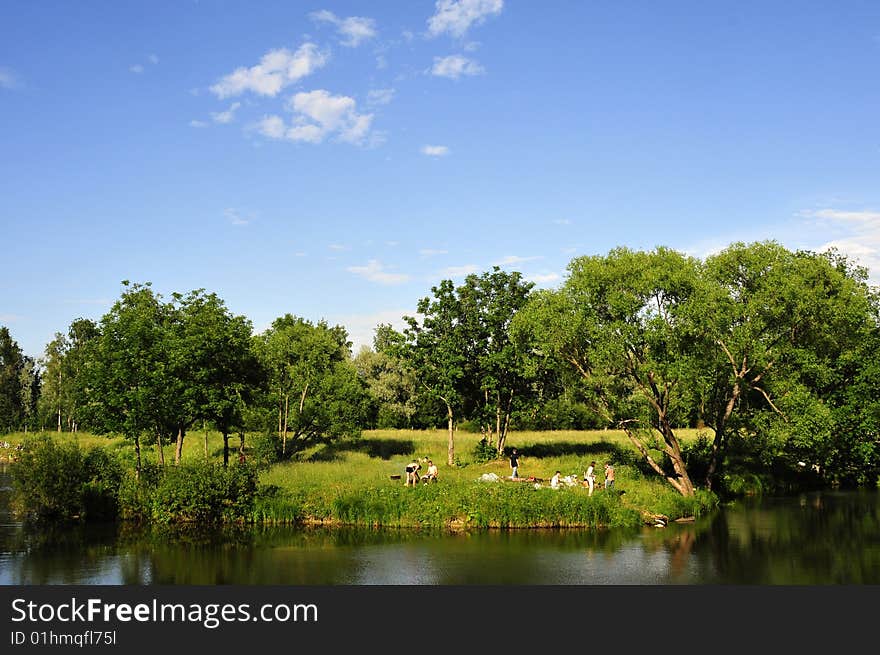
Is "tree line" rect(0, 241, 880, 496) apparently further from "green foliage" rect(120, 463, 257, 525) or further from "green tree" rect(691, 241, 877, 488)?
"green foliage" rect(120, 463, 257, 525)

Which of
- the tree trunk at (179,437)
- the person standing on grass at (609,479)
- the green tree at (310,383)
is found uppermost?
the green tree at (310,383)

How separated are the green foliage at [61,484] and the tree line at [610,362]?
369 centimetres

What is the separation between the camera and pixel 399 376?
10381 centimetres

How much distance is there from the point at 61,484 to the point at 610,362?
1261 inches

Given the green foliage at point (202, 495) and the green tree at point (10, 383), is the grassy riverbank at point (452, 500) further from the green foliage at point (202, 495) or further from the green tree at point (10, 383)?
the green tree at point (10, 383)

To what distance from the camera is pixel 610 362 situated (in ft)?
145

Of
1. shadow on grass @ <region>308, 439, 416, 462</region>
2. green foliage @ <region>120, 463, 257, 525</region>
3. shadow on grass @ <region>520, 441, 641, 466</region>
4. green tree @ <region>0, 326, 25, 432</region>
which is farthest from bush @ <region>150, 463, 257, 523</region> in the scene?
green tree @ <region>0, 326, 25, 432</region>

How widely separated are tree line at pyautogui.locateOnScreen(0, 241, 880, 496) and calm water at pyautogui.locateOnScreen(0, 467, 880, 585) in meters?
8.66

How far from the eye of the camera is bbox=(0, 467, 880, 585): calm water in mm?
26578

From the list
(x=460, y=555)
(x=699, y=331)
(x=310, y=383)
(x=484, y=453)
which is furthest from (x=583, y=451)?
(x=460, y=555)

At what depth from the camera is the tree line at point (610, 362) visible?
43.5 m

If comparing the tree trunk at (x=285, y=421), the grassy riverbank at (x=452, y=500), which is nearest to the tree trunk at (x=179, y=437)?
the grassy riverbank at (x=452, y=500)

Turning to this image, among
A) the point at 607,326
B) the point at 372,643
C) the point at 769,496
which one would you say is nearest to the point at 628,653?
the point at 372,643

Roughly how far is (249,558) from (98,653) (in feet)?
38.5
